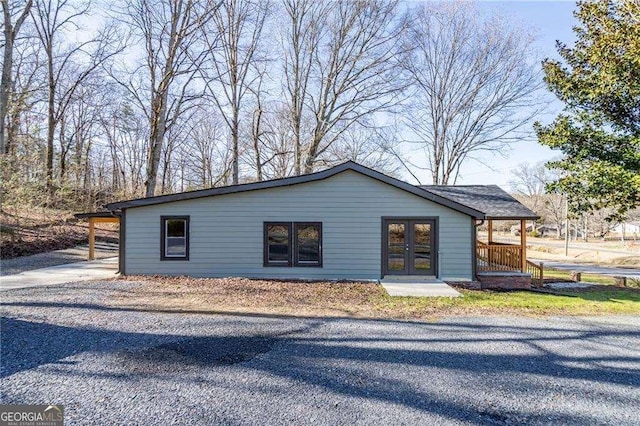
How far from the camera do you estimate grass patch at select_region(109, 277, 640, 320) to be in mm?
6730

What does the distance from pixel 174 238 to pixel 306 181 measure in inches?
167

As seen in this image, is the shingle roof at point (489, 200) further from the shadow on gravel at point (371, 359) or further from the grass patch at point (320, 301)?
the shadow on gravel at point (371, 359)

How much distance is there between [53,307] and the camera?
6332 millimetres

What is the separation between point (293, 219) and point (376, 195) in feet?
8.32

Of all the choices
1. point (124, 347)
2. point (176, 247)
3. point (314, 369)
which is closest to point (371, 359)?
point (314, 369)

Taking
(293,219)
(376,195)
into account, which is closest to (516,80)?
(376,195)

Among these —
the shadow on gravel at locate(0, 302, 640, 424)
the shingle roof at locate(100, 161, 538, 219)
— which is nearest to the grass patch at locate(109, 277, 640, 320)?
the shadow on gravel at locate(0, 302, 640, 424)

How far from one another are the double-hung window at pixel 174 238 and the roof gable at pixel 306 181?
612mm

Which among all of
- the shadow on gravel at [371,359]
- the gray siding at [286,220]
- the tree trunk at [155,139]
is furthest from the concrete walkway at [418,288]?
the tree trunk at [155,139]

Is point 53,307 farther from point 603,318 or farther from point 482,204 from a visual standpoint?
point 482,204

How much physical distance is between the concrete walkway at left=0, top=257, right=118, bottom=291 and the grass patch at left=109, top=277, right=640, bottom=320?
→ 126 centimetres

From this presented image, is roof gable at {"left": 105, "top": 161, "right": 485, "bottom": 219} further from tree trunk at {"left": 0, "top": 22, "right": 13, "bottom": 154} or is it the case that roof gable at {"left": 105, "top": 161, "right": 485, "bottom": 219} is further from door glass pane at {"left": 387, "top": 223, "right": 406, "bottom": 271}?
tree trunk at {"left": 0, "top": 22, "right": 13, "bottom": 154}

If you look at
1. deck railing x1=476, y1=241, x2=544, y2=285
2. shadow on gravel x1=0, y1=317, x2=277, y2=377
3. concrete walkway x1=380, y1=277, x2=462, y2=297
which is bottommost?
concrete walkway x1=380, y1=277, x2=462, y2=297

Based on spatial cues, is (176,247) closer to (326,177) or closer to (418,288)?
(326,177)
